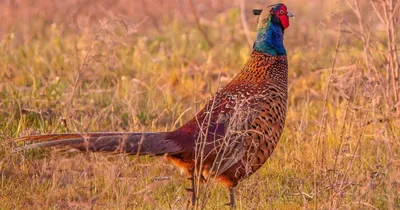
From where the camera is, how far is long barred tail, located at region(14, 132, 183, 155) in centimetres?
418

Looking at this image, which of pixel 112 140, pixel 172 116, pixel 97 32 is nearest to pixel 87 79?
pixel 172 116

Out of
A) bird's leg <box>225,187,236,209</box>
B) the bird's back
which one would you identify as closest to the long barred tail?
the bird's back

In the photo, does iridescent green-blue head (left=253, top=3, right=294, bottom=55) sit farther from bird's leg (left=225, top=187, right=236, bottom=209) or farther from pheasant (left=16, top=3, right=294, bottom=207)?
bird's leg (left=225, top=187, right=236, bottom=209)

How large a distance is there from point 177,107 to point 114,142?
88.6 inches

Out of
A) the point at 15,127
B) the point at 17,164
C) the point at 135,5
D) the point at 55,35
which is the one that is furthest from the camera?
the point at 135,5

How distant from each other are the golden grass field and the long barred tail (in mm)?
96

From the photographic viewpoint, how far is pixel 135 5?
11.8 meters

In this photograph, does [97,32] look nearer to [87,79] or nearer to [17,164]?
[17,164]

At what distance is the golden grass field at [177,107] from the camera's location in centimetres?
440

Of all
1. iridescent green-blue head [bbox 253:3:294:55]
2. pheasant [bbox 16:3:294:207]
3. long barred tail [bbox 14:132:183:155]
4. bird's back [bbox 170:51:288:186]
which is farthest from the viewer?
iridescent green-blue head [bbox 253:3:294:55]

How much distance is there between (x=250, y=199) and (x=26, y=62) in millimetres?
3454

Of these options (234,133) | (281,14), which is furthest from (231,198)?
(281,14)

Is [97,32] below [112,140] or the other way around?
the other way around

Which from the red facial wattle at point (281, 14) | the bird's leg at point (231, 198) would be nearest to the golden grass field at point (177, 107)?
the bird's leg at point (231, 198)
